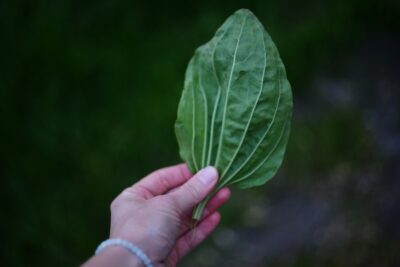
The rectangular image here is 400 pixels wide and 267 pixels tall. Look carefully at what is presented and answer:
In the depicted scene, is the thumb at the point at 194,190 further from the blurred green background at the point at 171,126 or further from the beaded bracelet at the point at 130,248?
the blurred green background at the point at 171,126

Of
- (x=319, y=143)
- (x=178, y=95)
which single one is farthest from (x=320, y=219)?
(x=178, y=95)

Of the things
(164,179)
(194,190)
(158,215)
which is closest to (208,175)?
(194,190)

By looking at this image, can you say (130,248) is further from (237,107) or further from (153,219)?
(237,107)

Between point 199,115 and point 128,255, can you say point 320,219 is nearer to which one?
point 199,115

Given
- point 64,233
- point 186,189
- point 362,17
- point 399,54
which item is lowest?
point 64,233

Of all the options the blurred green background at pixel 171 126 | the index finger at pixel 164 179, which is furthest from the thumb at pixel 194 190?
the blurred green background at pixel 171 126

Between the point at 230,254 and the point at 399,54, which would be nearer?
the point at 230,254
